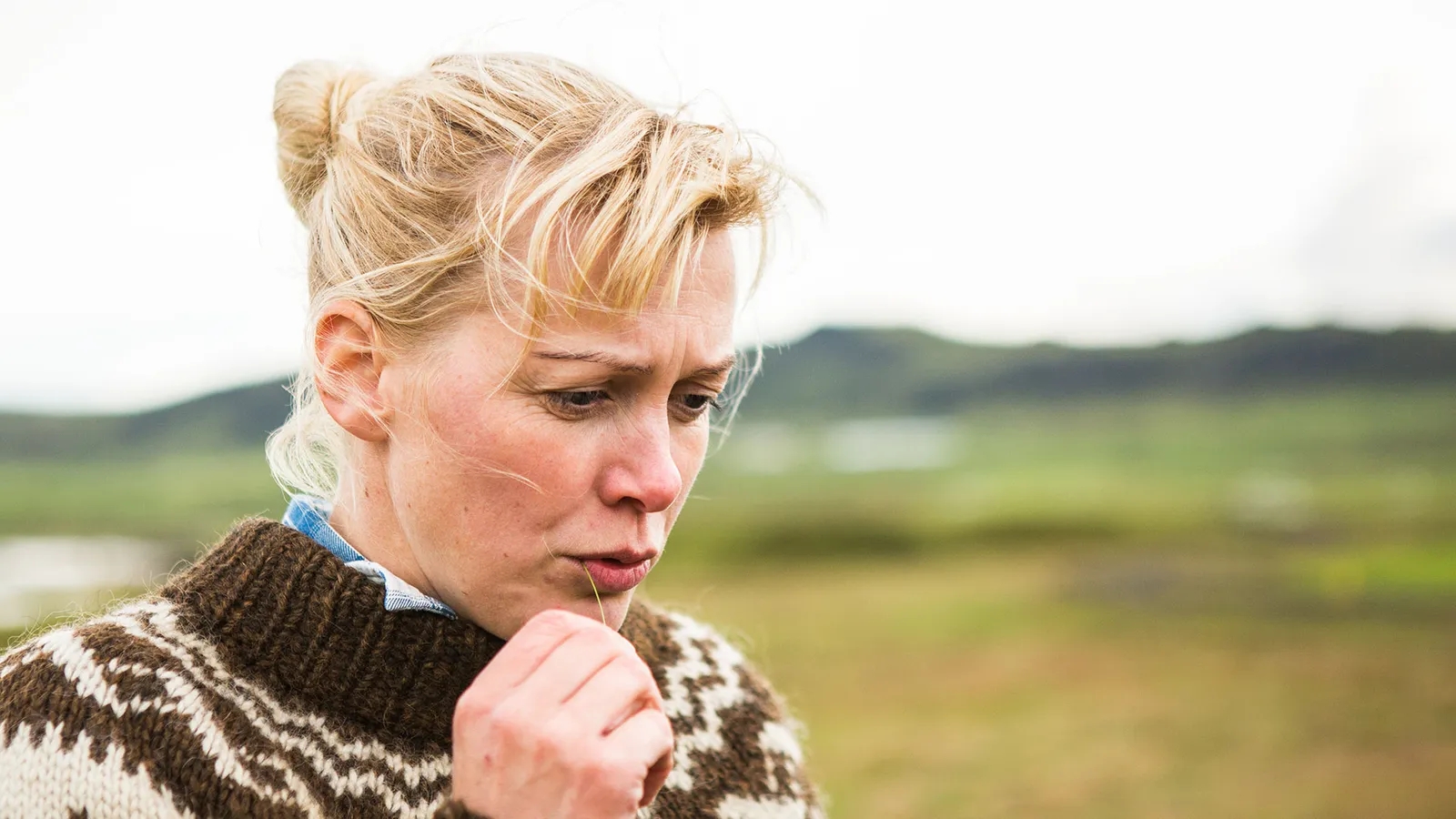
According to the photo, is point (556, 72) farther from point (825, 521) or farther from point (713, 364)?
point (825, 521)

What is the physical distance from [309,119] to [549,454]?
98 cm

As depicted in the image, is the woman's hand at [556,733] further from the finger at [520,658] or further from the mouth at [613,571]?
the mouth at [613,571]

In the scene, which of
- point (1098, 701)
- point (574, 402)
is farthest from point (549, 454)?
point (1098, 701)

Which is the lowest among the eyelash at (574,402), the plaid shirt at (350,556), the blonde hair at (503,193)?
the plaid shirt at (350,556)

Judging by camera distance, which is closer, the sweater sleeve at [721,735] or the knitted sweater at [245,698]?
the knitted sweater at [245,698]

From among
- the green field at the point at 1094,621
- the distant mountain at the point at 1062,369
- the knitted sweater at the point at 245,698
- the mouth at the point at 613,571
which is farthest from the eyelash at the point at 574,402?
the distant mountain at the point at 1062,369

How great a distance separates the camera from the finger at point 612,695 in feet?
5.67

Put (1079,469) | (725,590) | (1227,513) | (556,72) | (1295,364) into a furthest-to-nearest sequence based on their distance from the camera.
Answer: (1295,364), (1079,469), (1227,513), (725,590), (556,72)

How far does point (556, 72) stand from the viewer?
228cm

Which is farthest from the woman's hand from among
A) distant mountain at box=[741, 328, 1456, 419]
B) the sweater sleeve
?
distant mountain at box=[741, 328, 1456, 419]

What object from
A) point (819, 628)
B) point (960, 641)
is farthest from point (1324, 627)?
point (819, 628)

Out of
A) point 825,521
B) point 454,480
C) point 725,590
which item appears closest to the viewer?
point 454,480

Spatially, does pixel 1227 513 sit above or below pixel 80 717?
below

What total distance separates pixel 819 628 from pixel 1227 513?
83.4 ft
